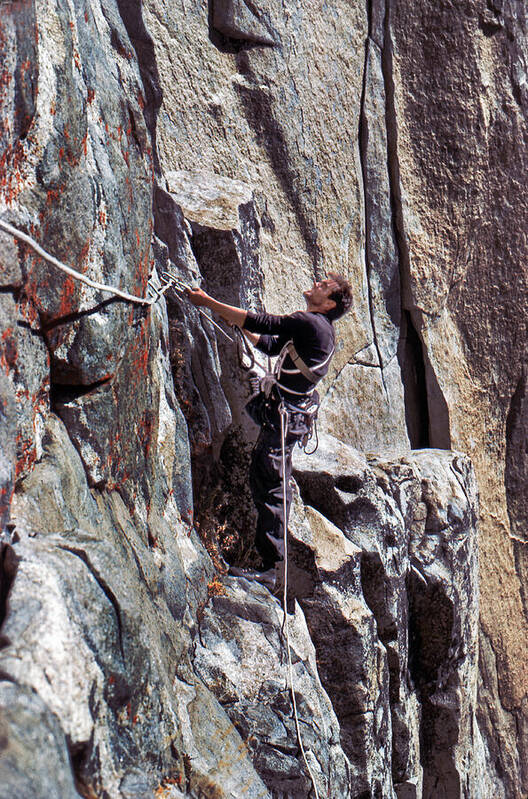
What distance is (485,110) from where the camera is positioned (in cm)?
1041

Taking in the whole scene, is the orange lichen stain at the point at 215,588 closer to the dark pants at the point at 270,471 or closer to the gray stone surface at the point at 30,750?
the dark pants at the point at 270,471

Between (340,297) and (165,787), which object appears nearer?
(165,787)

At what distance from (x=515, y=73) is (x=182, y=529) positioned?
851cm

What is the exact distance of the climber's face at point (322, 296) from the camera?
18.9 ft

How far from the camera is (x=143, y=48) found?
6.82 metres

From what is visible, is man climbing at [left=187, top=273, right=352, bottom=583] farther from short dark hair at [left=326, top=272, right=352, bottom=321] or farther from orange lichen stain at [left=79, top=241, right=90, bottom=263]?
orange lichen stain at [left=79, top=241, right=90, bottom=263]

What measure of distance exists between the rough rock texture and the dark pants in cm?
45

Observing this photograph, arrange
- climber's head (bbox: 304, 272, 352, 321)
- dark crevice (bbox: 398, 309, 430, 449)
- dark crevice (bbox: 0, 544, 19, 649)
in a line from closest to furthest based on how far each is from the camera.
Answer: dark crevice (bbox: 0, 544, 19, 649) < climber's head (bbox: 304, 272, 352, 321) < dark crevice (bbox: 398, 309, 430, 449)

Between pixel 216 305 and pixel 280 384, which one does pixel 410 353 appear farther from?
pixel 216 305

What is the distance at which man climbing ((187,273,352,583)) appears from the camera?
563 centimetres

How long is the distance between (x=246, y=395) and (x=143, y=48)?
10.5 feet

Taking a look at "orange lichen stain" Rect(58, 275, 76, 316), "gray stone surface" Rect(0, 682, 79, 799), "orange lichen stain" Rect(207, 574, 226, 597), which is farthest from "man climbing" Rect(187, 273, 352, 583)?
"gray stone surface" Rect(0, 682, 79, 799)

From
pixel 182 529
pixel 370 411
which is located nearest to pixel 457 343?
pixel 370 411

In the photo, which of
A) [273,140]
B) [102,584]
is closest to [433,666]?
[273,140]
